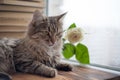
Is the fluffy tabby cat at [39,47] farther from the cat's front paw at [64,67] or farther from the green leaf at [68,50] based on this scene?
the green leaf at [68,50]

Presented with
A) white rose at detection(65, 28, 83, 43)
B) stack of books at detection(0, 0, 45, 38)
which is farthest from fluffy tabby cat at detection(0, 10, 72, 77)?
stack of books at detection(0, 0, 45, 38)

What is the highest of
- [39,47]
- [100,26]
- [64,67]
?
[100,26]

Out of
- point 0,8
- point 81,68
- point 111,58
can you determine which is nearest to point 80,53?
point 81,68

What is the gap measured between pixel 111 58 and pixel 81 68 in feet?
0.68

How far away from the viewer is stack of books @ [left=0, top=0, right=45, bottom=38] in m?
1.28

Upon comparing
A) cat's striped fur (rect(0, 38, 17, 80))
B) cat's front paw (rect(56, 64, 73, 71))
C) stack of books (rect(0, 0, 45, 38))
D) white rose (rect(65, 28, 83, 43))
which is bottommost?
cat's front paw (rect(56, 64, 73, 71))

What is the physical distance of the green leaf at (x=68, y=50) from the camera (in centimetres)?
124

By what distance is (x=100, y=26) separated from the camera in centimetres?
131

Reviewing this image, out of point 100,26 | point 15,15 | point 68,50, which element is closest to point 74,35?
point 68,50

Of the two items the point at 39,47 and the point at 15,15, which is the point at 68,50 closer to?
the point at 39,47

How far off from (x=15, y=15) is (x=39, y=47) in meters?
0.39

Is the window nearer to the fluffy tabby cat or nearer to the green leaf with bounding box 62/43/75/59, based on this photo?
the green leaf with bounding box 62/43/75/59

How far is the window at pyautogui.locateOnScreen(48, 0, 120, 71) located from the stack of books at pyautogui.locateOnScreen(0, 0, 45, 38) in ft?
0.93

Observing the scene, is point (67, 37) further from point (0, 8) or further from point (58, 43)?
point (0, 8)
